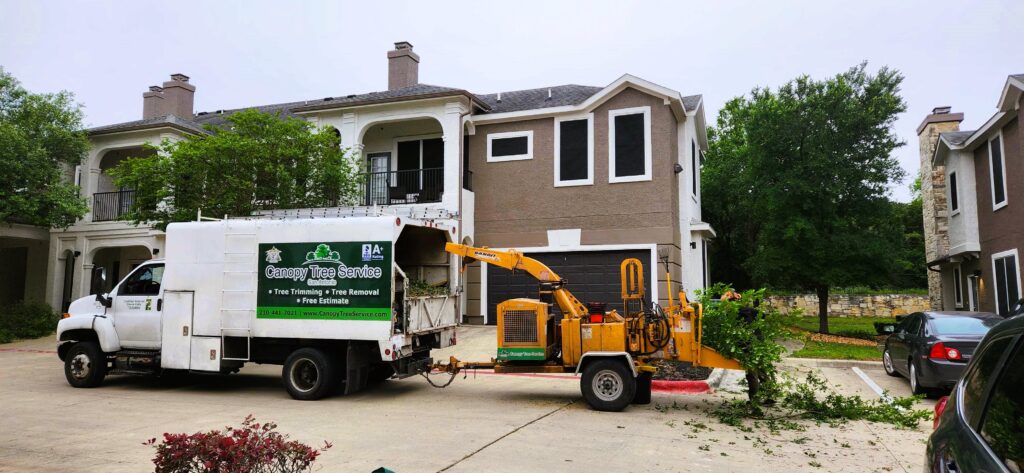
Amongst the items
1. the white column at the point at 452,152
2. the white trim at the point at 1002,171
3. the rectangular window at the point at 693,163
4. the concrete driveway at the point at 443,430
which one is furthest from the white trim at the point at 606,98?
the concrete driveway at the point at 443,430

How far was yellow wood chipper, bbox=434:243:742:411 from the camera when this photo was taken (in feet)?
31.1

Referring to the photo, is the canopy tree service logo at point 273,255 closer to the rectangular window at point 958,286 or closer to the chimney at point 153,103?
the chimney at point 153,103

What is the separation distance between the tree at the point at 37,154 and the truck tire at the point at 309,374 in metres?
14.7

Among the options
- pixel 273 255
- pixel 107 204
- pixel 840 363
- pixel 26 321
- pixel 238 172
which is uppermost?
pixel 107 204

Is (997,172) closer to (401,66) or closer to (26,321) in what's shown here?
(401,66)

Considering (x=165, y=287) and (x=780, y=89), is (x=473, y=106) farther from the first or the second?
(x=165, y=287)

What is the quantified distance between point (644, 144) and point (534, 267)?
32.3 feet

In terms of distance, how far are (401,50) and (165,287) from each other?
51.6 ft

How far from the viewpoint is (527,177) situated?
2034cm

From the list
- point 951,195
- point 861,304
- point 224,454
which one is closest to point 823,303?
point 951,195

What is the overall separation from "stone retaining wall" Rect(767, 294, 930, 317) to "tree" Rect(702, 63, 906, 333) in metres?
14.3

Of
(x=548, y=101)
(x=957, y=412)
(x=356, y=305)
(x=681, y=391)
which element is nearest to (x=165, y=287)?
(x=356, y=305)

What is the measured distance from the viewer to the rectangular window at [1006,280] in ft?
55.4

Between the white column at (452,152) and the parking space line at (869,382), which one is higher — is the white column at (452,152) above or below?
above
